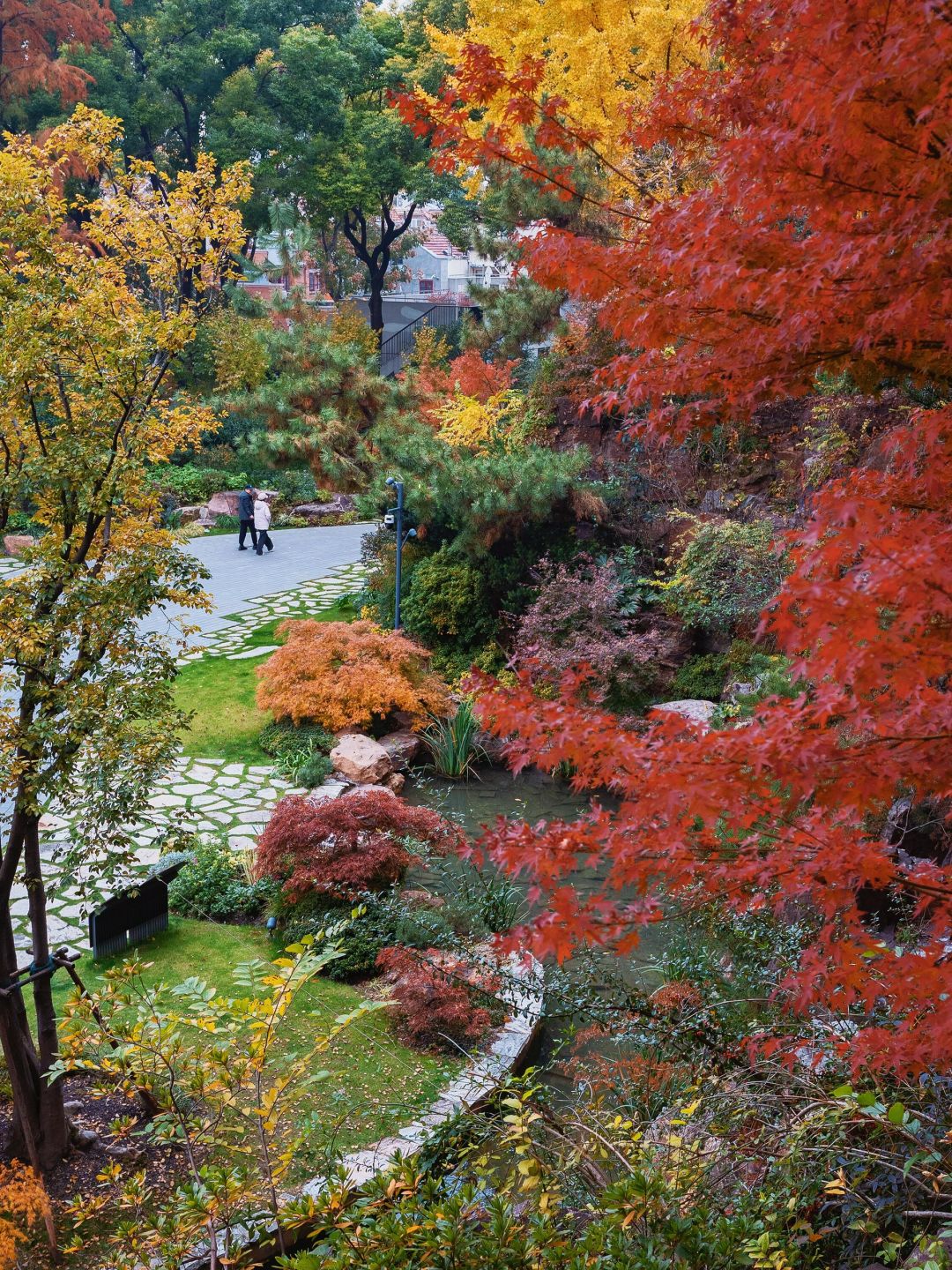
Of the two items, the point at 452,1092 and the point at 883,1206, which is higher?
the point at 883,1206

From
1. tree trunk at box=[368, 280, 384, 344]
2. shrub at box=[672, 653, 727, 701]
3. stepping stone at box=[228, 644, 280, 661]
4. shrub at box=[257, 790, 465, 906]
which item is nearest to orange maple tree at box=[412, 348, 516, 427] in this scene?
stepping stone at box=[228, 644, 280, 661]

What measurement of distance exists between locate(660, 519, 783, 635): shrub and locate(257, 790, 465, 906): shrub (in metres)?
4.78

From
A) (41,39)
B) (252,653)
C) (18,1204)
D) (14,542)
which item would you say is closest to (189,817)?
(18,1204)

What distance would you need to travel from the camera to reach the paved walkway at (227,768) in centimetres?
720

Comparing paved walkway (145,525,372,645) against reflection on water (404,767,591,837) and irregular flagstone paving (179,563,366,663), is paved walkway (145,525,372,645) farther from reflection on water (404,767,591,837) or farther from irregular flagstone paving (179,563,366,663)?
reflection on water (404,767,591,837)

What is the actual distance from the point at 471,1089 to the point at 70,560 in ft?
11.6

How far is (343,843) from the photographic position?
723cm

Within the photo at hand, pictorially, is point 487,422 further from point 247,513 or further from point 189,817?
point 189,817

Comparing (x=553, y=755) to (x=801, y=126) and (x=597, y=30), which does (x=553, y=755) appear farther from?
(x=597, y=30)

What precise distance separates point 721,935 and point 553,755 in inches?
154

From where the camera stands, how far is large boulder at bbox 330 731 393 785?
10000mm

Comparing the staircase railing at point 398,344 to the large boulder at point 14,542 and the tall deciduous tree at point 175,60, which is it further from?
the large boulder at point 14,542

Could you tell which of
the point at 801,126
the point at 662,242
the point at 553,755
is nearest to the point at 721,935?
the point at 553,755

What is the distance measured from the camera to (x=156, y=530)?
17.0 ft
